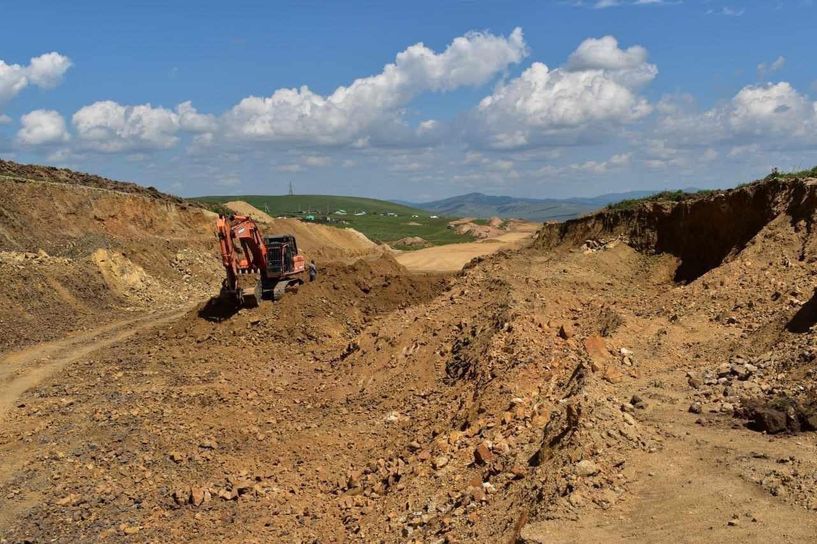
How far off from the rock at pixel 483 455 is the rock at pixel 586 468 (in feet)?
6.38

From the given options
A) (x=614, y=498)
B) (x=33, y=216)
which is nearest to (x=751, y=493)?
(x=614, y=498)

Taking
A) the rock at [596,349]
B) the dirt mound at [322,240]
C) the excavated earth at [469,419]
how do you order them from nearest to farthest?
the excavated earth at [469,419], the rock at [596,349], the dirt mound at [322,240]

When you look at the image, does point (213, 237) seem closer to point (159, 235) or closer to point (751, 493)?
point (159, 235)

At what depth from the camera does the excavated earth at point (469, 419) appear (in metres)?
7.20

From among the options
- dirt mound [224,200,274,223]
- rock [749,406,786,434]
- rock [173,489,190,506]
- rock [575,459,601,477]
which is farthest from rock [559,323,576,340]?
dirt mound [224,200,274,223]

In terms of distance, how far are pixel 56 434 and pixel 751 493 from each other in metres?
11.3

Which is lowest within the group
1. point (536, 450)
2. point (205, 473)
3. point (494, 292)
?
point (205, 473)

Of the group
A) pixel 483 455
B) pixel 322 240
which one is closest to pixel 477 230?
pixel 322 240

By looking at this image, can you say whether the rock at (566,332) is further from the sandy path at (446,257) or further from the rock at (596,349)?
the sandy path at (446,257)

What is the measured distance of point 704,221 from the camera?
21297 mm

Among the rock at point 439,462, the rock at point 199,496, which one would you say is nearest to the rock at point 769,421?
the rock at point 439,462

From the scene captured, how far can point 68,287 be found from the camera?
81.7ft

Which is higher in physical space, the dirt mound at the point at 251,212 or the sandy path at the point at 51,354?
the dirt mound at the point at 251,212

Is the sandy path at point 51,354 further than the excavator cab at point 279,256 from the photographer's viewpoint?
No
